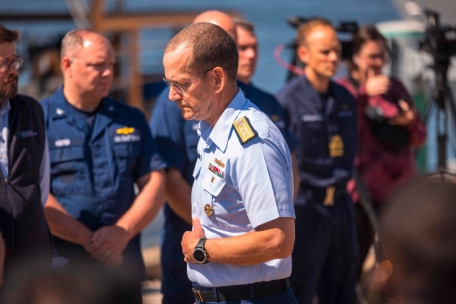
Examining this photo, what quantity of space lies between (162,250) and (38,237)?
743 mm

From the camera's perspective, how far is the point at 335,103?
4145 mm

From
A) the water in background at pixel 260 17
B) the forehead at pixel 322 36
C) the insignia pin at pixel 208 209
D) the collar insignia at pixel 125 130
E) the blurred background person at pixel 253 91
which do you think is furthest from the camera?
the water in background at pixel 260 17

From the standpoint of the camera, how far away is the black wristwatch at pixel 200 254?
7.26 feet

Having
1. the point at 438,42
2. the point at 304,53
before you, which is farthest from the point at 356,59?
the point at 304,53

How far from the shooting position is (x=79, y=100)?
11.5 ft

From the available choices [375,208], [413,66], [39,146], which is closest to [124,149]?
[39,146]

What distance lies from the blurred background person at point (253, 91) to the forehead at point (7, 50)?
1117mm

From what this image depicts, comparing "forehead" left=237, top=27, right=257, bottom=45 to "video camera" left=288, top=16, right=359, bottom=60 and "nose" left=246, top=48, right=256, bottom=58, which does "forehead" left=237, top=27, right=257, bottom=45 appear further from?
"video camera" left=288, top=16, right=359, bottom=60

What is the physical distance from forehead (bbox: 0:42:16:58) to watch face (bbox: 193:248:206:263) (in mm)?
1243

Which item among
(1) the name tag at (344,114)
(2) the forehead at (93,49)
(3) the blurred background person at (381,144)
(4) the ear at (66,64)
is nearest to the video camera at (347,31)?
(3) the blurred background person at (381,144)

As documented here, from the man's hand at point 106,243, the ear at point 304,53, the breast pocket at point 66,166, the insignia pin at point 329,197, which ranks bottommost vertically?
the insignia pin at point 329,197

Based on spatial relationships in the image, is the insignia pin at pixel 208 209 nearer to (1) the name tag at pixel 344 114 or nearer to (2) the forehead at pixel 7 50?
(2) the forehead at pixel 7 50

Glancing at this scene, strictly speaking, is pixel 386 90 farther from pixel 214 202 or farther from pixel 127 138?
pixel 214 202

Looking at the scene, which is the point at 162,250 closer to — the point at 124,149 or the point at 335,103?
the point at 124,149
